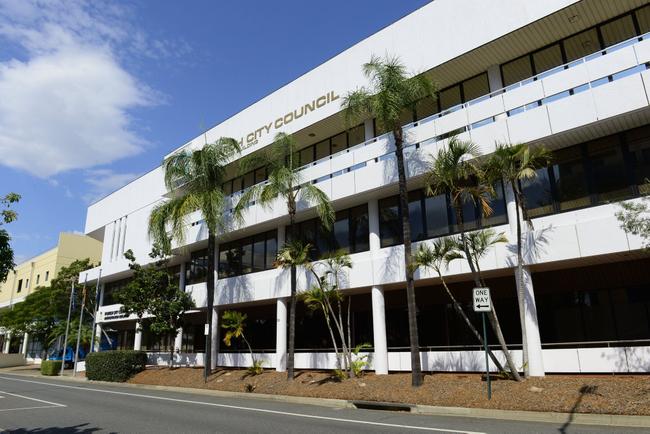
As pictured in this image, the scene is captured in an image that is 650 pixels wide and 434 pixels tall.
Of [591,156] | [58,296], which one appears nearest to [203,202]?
[591,156]

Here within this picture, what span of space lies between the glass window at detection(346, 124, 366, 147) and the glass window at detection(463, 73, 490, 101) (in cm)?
552

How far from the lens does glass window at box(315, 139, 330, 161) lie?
2650 centimetres

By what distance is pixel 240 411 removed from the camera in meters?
14.3

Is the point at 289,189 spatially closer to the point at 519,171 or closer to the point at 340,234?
the point at 340,234

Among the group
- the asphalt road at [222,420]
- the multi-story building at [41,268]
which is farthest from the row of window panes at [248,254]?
the multi-story building at [41,268]

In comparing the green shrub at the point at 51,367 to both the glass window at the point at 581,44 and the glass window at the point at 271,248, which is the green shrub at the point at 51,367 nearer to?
the glass window at the point at 271,248

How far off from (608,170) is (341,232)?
11760 mm

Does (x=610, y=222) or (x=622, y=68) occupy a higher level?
(x=622, y=68)

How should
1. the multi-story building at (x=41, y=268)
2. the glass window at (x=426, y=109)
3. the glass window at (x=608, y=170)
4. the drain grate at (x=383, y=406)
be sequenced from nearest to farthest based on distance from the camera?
the drain grate at (x=383, y=406)
the glass window at (x=608, y=170)
the glass window at (x=426, y=109)
the multi-story building at (x=41, y=268)

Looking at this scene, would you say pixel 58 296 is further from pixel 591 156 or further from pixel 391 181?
pixel 591 156

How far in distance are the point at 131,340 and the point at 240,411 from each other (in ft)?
108

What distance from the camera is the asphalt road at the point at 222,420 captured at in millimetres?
10664

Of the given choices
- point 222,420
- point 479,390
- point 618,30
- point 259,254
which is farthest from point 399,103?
point 259,254

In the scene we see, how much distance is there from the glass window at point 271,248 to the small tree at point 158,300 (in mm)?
A: 6266
